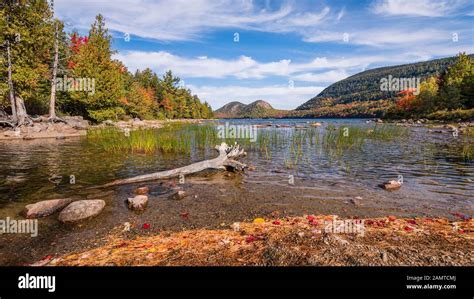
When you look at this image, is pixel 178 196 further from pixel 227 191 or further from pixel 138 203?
pixel 227 191

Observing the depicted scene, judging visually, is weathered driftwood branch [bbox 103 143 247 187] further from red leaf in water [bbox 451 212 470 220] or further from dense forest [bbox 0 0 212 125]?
dense forest [bbox 0 0 212 125]

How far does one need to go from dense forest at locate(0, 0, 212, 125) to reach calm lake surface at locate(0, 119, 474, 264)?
17422 millimetres

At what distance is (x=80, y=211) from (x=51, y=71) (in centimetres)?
3697

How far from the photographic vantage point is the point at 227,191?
8.73m

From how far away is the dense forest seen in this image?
25766 mm

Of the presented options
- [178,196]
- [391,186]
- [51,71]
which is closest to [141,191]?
[178,196]

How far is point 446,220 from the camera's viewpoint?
589 cm

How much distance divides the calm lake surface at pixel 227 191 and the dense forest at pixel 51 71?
1742 centimetres

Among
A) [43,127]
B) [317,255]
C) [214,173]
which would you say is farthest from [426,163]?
[43,127]

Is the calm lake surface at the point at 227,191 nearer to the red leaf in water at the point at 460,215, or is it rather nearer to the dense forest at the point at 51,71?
the red leaf in water at the point at 460,215

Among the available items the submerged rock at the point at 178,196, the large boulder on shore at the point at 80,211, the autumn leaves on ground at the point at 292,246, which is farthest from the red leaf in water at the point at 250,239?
the large boulder on shore at the point at 80,211

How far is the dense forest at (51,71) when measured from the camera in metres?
25.8

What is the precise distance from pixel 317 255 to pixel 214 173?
810 centimetres
